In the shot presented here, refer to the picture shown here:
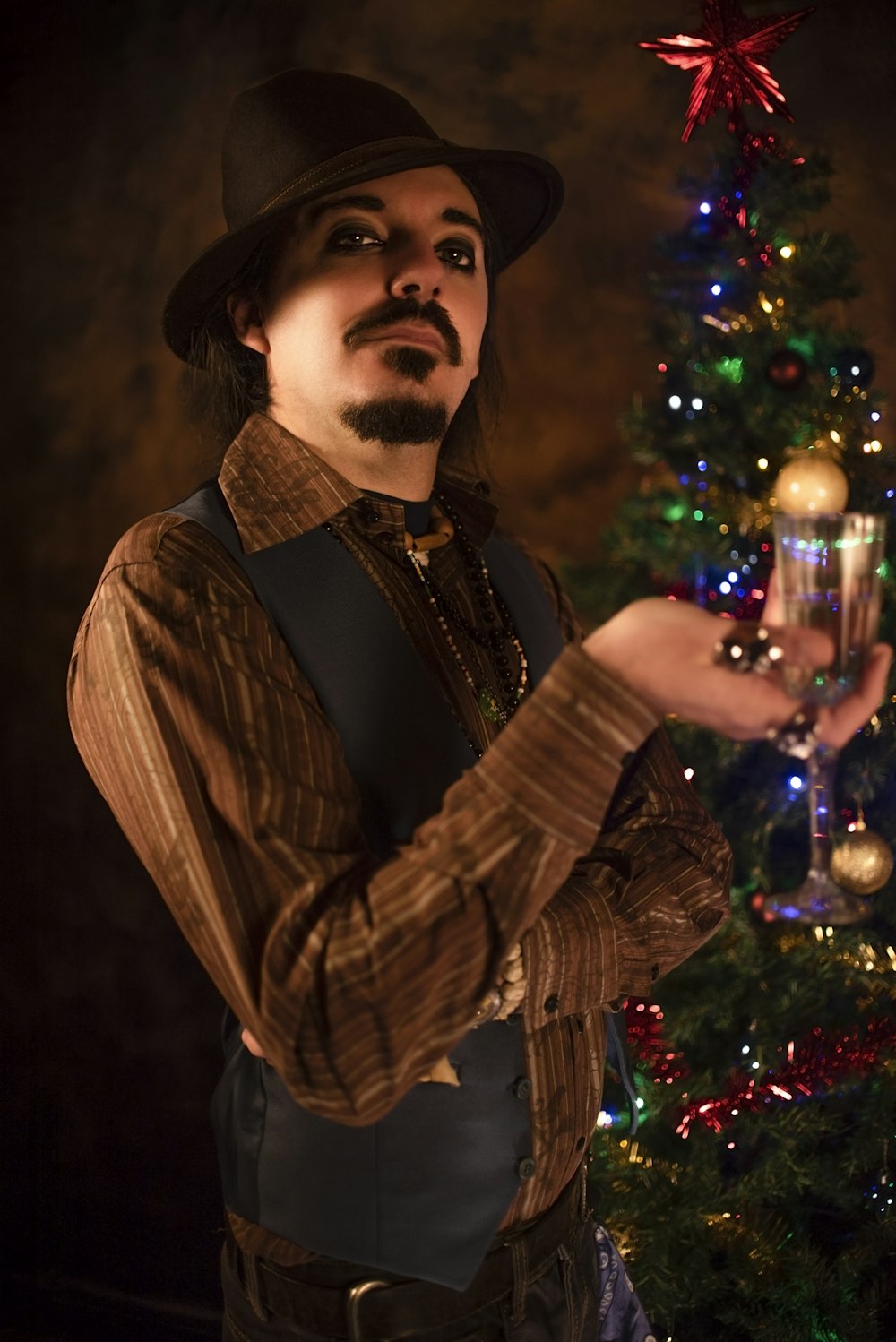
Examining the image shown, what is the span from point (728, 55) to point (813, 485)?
87 centimetres

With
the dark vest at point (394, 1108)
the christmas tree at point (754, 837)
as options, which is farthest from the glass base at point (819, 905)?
the christmas tree at point (754, 837)

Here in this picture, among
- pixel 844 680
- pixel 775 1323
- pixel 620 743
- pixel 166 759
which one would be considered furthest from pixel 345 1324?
pixel 775 1323

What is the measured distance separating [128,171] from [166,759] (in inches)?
91.8

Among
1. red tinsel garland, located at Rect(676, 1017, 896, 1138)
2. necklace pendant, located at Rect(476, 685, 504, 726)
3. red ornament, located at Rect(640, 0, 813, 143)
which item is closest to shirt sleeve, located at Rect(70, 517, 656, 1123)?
necklace pendant, located at Rect(476, 685, 504, 726)

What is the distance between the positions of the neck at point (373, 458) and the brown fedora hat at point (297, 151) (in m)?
0.21

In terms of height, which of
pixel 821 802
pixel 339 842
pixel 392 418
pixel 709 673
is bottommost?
pixel 339 842

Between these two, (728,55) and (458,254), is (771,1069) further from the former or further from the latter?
(728,55)

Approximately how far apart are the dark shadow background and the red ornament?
3.05 feet

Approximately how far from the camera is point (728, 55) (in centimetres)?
221

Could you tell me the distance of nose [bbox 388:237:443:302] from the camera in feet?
4.98

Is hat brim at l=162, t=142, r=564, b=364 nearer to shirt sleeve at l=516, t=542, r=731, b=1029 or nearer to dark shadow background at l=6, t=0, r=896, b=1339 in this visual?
shirt sleeve at l=516, t=542, r=731, b=1029

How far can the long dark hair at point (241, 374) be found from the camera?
1661 millimetres

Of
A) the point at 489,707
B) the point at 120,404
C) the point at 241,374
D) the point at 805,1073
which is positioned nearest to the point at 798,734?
the point at 489,707

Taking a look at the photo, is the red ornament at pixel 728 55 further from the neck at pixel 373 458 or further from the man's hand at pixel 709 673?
the man's hand at pixel 709 673
